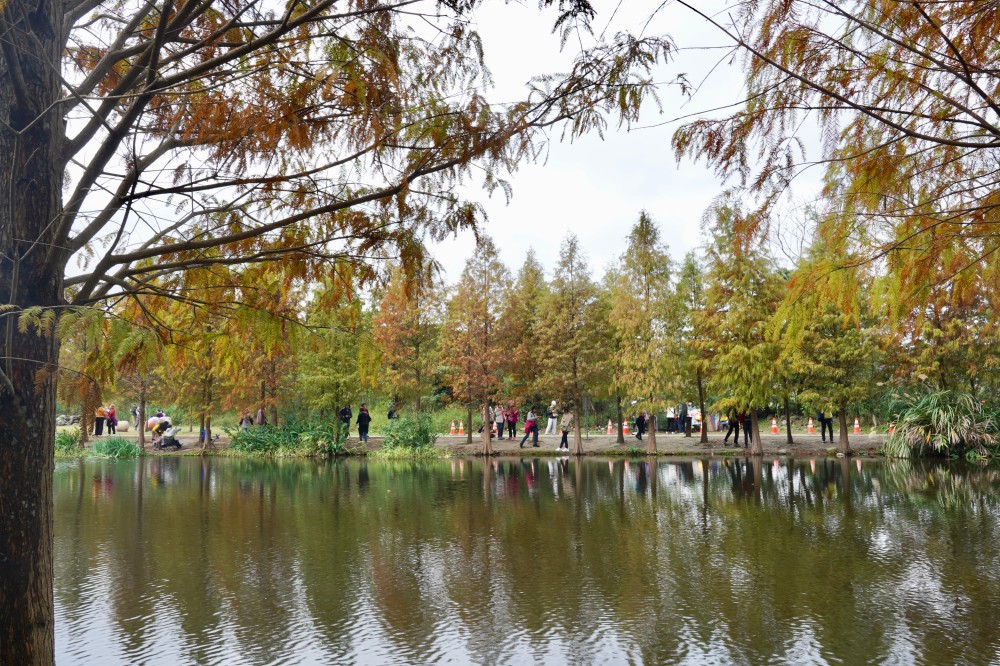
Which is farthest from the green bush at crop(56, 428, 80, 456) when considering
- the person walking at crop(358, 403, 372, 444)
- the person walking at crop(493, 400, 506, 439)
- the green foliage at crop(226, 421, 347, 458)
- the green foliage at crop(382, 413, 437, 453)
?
the person walking at crop(493, 400, 506, 439)

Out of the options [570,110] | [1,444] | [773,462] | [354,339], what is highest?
[570,110]

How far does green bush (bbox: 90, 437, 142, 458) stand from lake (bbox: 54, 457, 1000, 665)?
1529 centimetres

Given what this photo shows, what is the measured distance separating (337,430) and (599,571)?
78.1 feet

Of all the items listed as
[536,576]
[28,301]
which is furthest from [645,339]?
[28,301]

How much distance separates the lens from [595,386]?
30.3 metres

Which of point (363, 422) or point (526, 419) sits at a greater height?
point (363, 422)

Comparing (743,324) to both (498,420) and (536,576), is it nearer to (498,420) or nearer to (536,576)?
(498,420)

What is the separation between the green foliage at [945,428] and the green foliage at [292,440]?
20.7m

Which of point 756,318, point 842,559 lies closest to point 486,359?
point 756,318

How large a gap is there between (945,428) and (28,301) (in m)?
25.5

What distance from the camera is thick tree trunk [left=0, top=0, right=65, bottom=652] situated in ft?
12.2

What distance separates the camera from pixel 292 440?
3122 centimetres

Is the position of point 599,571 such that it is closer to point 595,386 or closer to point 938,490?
point 938,490

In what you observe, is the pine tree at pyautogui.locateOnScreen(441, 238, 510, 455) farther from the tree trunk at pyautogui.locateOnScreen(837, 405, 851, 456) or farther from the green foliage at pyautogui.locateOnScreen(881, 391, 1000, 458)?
the green foliage at pyautogui.locateOnScreen(881, 391, 1000, 458)
